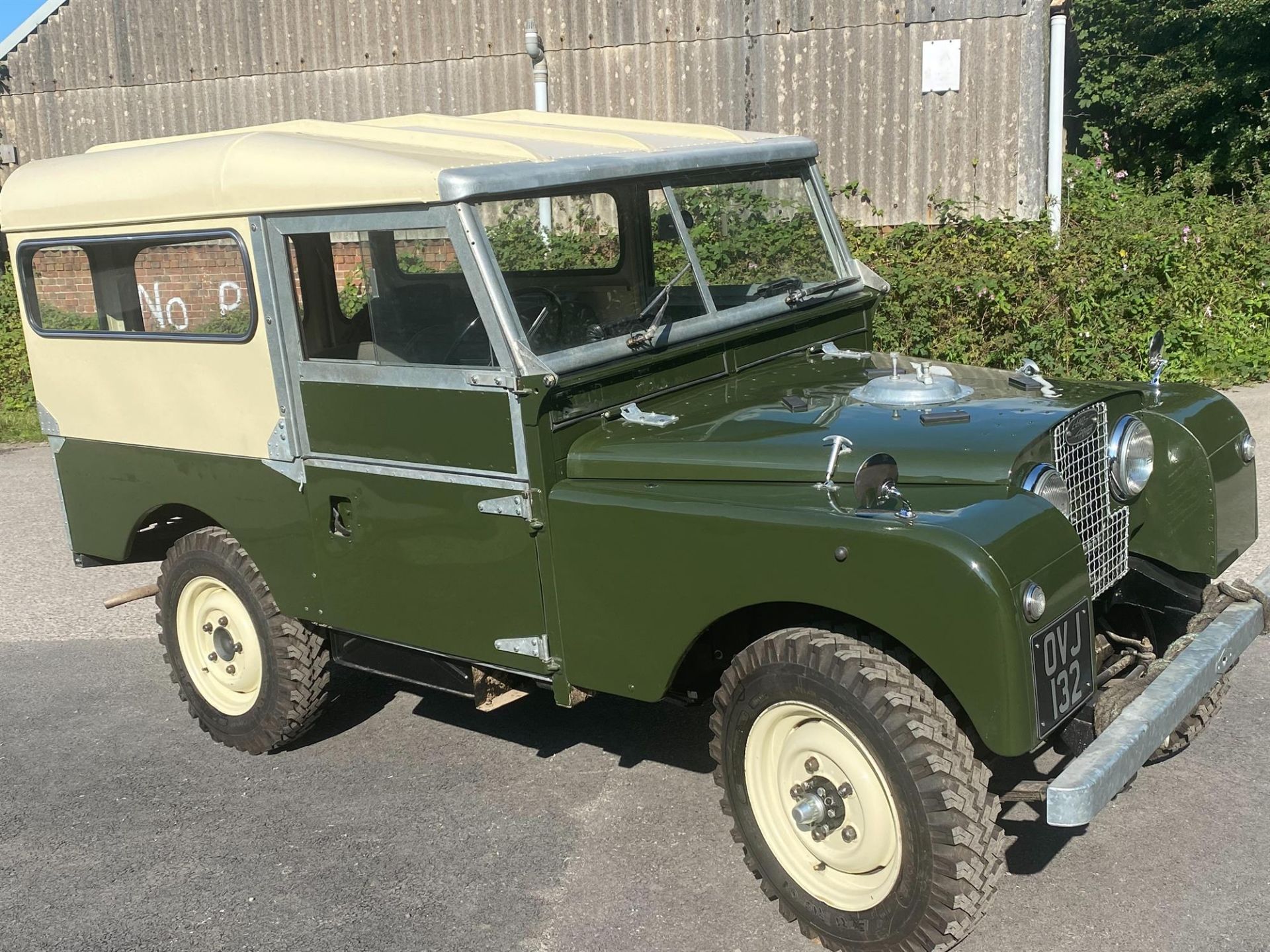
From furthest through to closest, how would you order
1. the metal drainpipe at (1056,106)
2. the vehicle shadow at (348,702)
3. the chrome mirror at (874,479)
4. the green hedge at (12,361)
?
the green hedge at (12,361), the metal drainpipe at (1056,106), the vehicle shadow at (348,702), the chrome mirror at (874,479)

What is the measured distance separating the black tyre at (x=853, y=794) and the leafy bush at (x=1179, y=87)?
9820 millimetres

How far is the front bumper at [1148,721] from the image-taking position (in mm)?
2879

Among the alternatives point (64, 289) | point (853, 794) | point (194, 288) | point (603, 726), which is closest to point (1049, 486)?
point (853, 794)

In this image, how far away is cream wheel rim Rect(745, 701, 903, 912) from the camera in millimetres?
3205

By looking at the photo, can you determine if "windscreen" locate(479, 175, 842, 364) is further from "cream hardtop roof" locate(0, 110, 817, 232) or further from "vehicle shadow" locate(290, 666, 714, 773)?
"vehicle shadow" locate(290, 666, 714, 773)

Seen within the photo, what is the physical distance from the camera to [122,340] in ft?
15.3

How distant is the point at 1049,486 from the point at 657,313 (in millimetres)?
1322

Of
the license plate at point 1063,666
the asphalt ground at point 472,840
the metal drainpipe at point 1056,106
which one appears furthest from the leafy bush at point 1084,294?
the license plate at point 1063,666

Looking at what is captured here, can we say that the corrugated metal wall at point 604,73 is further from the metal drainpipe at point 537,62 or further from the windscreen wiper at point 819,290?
the windscreen wiper at point 819,290

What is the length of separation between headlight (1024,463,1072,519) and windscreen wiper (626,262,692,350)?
1.24m

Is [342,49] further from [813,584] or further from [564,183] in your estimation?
[813,584]

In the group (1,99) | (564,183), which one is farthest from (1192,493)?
(1,99)

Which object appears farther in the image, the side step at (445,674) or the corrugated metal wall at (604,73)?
the corrugated metal wall at (604,73)

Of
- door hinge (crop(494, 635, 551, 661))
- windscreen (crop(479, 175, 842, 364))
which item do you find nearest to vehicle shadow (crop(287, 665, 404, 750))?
door hinge (crop(494, 635, 551, 661))
